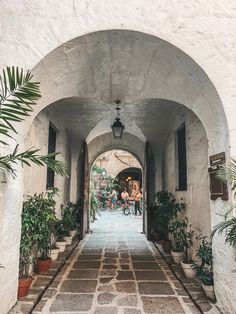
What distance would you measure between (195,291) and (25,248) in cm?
232

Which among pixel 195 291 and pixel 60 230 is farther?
pixel 60 230

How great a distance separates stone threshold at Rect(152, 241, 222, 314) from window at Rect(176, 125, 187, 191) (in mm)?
1637

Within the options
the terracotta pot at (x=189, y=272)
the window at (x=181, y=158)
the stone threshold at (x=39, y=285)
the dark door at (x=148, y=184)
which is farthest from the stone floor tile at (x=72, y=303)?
the dark door at (x=148, y=184)

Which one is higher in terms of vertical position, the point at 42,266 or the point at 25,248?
the point at 25,248

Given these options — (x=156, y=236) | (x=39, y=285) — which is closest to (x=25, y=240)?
(x=39, y=285)

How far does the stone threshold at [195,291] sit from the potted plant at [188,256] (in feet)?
0.29

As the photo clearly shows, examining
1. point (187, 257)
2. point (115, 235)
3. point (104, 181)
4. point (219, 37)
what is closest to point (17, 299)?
point (187, 257)

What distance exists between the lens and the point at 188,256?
15.9 feet

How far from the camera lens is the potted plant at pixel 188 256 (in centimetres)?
400

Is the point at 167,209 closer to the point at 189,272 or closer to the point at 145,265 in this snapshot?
the point at 145,265

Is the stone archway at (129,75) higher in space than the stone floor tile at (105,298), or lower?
higher

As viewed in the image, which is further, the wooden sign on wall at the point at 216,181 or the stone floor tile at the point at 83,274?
the stone floor tile at the point at 83,274

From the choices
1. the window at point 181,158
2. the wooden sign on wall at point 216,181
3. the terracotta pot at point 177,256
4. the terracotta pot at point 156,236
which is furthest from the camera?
the terracotta pot at point 156,236

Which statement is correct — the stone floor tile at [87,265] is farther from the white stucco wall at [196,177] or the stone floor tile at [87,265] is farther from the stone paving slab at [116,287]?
the white stucco wall at [196,177]
